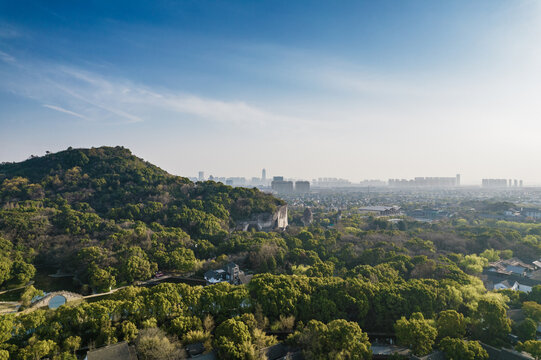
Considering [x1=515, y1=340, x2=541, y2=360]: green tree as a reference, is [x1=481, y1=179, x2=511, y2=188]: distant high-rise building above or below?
above

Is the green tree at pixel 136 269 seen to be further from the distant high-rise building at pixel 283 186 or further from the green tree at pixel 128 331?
the distant high-rise building at pixel 283 186

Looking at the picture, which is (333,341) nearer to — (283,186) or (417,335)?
(417,335)

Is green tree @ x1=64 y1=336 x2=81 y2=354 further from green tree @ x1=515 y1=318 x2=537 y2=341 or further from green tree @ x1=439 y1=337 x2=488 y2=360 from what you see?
green tree @ x1=515 y1=318 x2=537 y2=341

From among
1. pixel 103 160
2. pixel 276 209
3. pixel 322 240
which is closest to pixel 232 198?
pixel 276 209

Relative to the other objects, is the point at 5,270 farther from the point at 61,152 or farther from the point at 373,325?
the point at 61,152

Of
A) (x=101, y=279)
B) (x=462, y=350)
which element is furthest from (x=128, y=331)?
(x=462, y=350)

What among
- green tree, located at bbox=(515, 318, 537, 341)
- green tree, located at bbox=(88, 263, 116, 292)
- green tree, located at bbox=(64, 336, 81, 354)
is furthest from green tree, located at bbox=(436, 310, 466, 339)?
green tree, located at bbox=(88, 263, 116, 292)
